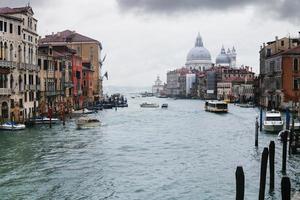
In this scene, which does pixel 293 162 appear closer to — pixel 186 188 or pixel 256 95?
pixel 186 188

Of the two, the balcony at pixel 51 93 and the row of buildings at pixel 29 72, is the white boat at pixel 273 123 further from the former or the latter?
the balcony at pixel 51 93

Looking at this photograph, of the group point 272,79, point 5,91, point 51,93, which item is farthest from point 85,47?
point 5,91

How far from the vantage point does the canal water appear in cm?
1839

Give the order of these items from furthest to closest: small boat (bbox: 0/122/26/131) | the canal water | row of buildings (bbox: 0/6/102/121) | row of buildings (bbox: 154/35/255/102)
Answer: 1. row of buildings (bbox: 154/35/255/102)
2. row of buildings (bbox: 0/6/102/121)
3. small boat (bbox: 0/122/26/131)
4. the canal water

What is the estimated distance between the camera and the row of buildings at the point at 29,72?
4034 cm

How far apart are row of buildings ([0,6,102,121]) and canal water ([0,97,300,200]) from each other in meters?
5.90

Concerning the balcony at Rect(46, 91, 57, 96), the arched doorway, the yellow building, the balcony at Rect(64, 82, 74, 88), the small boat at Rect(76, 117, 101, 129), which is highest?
the yellow building

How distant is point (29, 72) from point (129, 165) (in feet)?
82.9

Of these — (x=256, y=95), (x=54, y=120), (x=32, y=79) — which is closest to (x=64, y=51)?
(x=32, y=79)

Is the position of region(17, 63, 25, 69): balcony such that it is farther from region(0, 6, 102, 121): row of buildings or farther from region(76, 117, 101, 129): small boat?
region(76, 117, 101, 129): small boat

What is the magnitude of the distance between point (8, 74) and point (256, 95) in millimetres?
58834

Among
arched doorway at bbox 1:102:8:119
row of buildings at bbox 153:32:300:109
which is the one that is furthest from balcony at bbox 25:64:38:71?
row of buildings at bbox 153:32:300:109

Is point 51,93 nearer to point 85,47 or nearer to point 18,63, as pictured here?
point 18,63

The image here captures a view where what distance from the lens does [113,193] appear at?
1822cm
